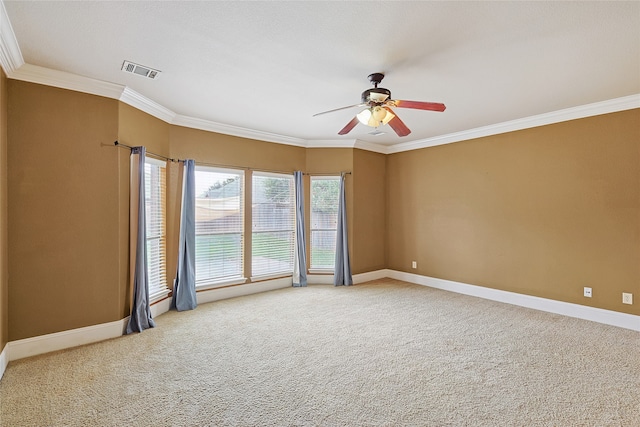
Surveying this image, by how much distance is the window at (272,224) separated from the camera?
18.5ft

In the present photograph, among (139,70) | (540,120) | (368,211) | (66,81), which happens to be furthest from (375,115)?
(368,211)

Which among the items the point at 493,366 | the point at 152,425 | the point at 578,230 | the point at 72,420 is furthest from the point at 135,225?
the point at 578,230

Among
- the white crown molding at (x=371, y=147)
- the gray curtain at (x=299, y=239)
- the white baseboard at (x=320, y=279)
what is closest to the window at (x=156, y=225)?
the gray curtain at (x=299, y=239)

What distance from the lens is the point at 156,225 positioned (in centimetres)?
441

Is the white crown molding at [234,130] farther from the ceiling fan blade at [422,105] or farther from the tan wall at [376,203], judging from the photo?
the ceiling fan blade at [422,105]

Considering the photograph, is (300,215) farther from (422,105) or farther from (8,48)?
(8,48)

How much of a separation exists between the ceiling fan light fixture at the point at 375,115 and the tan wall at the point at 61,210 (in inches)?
109

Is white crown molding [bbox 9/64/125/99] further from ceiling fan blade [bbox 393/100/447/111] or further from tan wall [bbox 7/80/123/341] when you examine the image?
ceiling fan blade [bbox 393/100/447/111]

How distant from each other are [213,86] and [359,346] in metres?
3.23

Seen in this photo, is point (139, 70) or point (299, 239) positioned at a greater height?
point (139, 70)

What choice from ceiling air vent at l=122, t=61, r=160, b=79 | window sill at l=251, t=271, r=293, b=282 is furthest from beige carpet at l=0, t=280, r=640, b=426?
ceiling air vent at l=122, t=61, r=160, b=79

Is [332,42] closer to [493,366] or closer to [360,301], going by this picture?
[493,366]

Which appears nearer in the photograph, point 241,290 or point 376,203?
point 241,290

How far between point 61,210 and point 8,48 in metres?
1.49
